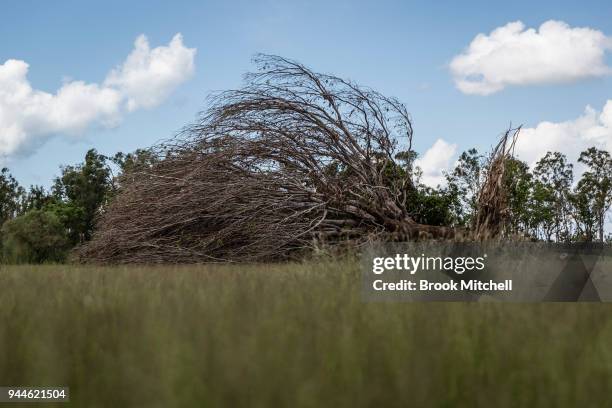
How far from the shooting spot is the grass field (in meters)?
2.19

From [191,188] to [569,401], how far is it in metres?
8.17

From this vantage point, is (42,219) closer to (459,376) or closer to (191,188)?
(191,188)

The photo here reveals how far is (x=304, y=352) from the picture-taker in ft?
8.47

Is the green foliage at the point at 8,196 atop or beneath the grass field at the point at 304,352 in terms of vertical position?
atop

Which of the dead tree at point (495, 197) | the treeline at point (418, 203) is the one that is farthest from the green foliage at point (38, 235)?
the dead tree at point (495, 197)

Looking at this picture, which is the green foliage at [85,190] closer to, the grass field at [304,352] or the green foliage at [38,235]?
the green foliage at [38,235]

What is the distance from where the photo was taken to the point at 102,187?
21812 millimetres

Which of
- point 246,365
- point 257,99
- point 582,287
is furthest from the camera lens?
point 257,99

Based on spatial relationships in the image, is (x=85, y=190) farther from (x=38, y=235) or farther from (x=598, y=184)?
(x=598, y=184)

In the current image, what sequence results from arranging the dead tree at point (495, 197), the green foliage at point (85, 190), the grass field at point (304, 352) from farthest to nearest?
the green foliage at point (85, 190) → the dead tree at point (495, 197) → the grass field at point (304, 352)

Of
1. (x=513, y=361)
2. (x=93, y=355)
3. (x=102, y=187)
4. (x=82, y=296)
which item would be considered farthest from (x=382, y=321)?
(x=102, y=187)

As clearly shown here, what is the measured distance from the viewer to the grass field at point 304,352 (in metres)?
2.19

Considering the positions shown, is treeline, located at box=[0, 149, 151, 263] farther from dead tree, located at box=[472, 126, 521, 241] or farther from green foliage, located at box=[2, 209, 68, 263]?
dead tree, located at box=[472, 126, 521, 241]

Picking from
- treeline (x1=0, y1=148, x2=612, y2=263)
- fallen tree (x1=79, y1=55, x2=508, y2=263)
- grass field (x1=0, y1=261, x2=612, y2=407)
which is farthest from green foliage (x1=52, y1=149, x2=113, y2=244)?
grass field (x1=0, y1=261, x2=612, y2=407)
